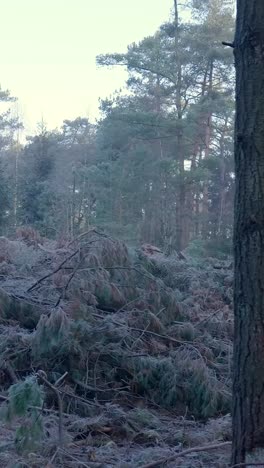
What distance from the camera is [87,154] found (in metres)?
40.7

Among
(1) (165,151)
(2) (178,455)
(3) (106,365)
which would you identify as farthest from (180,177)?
(2) (178,455)

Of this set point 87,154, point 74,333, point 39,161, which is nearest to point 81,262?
point 74,333

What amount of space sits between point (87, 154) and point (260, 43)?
1455 inches

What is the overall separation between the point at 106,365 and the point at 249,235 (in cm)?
338

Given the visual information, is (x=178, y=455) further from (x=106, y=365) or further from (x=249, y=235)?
(x=106, y=365)

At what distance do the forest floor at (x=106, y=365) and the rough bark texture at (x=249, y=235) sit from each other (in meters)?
0.90

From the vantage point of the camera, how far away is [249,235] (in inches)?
156

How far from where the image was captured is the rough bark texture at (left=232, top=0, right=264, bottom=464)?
391 centimetres

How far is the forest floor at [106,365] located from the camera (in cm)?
502

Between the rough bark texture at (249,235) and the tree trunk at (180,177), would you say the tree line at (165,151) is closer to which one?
the tree trunk at (180,177)

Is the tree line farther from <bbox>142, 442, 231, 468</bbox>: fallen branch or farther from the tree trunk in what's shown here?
<bbox>142, 442, 231, 468</bbox>: fallen branch

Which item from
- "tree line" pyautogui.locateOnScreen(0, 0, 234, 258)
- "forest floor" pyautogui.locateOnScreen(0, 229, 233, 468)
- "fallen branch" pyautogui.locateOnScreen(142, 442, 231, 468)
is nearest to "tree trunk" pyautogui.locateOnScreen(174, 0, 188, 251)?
"tree line" pyautogui.locateOnScreen(0, 0, 234, 258)

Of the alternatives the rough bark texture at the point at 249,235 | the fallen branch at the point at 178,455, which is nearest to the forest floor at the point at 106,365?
the fallen branch at the point at 178,455

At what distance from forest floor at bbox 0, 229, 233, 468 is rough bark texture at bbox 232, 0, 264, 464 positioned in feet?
2.96
